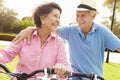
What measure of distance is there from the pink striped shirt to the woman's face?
17 centimetres

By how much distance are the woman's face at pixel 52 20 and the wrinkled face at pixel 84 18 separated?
2.13ft

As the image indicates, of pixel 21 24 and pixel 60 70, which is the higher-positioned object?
pixel 60 70

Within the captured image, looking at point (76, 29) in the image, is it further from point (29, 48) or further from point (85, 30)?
point (29, 48)

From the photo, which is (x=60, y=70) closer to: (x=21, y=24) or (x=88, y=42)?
(x=88, y=42)

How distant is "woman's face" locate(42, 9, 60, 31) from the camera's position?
3.70 metres

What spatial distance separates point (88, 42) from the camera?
465cm

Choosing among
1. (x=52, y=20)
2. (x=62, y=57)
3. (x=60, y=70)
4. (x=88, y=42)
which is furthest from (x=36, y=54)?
(x=88, y=42)

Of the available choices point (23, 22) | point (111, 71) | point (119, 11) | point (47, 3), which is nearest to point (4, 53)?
point (47, 3)

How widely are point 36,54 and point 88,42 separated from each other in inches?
39.8

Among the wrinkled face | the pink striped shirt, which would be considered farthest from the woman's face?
the wrinkled face

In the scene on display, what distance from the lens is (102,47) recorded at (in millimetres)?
4605

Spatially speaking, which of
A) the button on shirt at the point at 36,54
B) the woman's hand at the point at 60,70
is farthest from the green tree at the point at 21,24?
the woman's hand at the point at 60,70

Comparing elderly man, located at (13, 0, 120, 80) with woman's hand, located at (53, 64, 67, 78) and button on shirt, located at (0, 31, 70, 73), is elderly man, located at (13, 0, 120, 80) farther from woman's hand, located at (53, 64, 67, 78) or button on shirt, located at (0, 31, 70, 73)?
woman's hand, located at (53, 64, 67, 78)

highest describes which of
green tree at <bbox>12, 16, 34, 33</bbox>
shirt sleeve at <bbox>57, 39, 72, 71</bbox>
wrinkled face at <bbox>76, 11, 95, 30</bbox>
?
wrinkled face at <bbox>76, 11, 95, 30</bbox>
